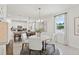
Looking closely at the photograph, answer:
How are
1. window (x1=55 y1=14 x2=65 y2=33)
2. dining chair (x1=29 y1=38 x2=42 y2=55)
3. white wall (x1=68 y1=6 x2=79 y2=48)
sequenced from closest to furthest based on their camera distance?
window (x1=55 y1=14 x2=65 y2=33)
white wall (x1=68 y1=6 x2=79 y2=48)
dining chair (x1=29 y1=38 x2=42 y2=55)

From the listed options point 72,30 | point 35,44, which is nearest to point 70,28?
point 72,30

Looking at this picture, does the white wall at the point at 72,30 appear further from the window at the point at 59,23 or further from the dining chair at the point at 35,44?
the dining chair at the point at 35,44

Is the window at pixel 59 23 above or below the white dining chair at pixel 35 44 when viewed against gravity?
above

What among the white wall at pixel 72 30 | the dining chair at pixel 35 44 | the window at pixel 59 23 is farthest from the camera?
the dining chair at pixel 35 44

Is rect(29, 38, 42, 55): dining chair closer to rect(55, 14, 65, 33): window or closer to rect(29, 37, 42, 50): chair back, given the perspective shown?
rect(29, 37, 42, 50): chair back

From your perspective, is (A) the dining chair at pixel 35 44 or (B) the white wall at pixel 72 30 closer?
(B) the white wall at pixel 72 30

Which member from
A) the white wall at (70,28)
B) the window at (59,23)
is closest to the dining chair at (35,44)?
the white wall at (70,28)

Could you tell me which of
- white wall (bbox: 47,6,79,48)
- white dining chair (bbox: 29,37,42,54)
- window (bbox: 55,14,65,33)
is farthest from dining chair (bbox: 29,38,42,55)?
window (bbox: 55,14,65,33)

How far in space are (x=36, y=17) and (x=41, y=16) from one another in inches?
4.6

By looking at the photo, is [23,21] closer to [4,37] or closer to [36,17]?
[36,17]

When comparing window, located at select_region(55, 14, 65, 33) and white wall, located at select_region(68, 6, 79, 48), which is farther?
white wall, located at select_region(68, 6, 79, 48)

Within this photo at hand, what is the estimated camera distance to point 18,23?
7.68 ft

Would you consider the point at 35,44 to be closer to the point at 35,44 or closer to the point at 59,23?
the point at 35,44

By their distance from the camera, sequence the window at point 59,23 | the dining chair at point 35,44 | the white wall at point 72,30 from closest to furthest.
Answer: the window at point 59,23 < the white wall at point 72,30 < the dining chair at point 35,44
